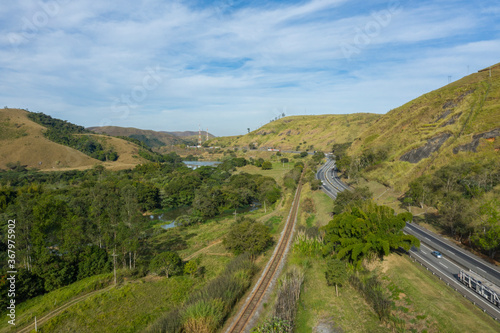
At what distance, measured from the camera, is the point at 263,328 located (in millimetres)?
19062

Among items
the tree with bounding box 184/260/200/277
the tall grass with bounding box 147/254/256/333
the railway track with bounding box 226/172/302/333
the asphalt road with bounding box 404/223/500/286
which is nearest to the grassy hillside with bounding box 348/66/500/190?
the asphalt road with bounding box 404/223/500/286

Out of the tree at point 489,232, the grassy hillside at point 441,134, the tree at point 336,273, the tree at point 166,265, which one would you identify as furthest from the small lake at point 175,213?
the tree at point 489,232

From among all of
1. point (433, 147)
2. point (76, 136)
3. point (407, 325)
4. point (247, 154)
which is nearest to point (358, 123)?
point (247, 154)

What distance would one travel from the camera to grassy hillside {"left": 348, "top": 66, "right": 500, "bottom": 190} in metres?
61.6

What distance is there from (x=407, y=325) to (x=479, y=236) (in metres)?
21.6

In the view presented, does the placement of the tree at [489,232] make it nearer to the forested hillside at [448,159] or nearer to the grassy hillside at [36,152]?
the forested hillside at [448,159]

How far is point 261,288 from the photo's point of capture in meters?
28.0

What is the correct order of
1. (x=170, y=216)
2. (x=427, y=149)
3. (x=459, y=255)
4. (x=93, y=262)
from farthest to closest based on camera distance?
(x=170, y=216)
(x=427, y=149)
(x=93, y=262)
(x=459, y=255)

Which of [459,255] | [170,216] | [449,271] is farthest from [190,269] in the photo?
[170,216]

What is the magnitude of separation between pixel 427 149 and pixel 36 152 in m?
184

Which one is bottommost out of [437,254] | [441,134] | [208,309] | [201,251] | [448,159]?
[201,251]

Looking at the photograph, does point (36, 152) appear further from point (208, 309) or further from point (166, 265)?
point (208, 309)

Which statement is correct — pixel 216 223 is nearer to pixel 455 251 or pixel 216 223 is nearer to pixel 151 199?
pixel 151 199

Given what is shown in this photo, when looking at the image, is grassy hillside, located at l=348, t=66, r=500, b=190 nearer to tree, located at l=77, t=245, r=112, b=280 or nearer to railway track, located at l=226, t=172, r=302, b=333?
railway track, located at l=226, t=172, r=302, b=333
